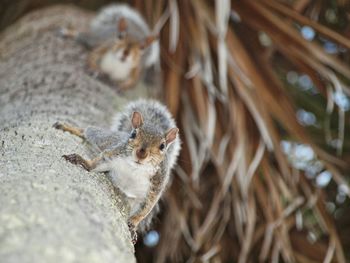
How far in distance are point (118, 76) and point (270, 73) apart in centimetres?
72

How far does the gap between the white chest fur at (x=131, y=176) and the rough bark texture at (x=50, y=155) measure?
7 cm

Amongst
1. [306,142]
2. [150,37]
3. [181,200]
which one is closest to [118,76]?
[150,37]

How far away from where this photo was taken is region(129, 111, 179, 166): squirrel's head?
193 cm

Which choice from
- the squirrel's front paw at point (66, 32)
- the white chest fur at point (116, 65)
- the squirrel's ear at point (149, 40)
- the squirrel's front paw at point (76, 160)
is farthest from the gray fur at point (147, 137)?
the squirrel's front paw at point (66, 32)

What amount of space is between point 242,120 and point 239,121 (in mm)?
24

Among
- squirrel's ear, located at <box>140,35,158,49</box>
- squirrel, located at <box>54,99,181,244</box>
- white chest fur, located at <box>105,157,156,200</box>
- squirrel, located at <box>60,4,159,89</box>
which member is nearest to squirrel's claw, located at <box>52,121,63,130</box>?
squirrel, located at <box>54,99,181,244</box>

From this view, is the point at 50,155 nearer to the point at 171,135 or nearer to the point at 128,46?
the point at 171,135

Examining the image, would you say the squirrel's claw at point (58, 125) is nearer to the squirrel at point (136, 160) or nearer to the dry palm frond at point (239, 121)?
the squirrel at point (136, 160)

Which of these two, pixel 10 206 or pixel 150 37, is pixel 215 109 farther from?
pixel 10 206

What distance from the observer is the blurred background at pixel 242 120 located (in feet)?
9.12

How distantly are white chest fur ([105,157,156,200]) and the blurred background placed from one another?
0.78 metres

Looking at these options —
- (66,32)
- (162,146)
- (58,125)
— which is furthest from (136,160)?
(66,32)

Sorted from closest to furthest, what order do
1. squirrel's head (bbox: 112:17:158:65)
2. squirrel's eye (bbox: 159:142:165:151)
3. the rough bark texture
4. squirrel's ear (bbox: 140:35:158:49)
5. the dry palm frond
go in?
the rough bark texture
squirrel's eye (bbox: 159:142:165:151)
the dry palm frond
squirrel's ear (bbox: 140:35:158:49)
squirrel's head (bbox: 112:17:158:65)

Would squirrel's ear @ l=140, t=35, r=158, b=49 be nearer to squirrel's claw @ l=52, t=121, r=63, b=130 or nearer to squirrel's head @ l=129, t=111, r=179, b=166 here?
squirrel's head @ l=129, t=111, r=179, b=166
